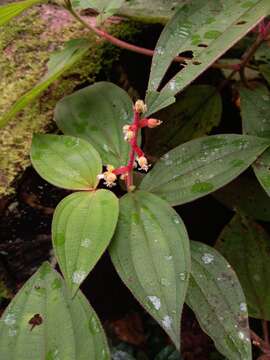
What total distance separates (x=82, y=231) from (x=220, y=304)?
33 cm

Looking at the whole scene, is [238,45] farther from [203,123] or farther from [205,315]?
[205,315]

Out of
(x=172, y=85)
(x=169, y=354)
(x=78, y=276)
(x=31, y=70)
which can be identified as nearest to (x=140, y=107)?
(x=172, y=85)

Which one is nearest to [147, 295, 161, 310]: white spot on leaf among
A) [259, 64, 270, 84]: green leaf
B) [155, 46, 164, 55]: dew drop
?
[155, 46, 164, 55]: dew drop

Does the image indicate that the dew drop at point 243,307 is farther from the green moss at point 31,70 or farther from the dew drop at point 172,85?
the green moss at point 31,70

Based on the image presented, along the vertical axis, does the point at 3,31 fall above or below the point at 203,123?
above

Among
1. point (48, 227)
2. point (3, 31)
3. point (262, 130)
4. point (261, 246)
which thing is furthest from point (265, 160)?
point (3, 31)

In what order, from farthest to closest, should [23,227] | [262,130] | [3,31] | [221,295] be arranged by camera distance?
1. [3,31]
2. [23,227]
3. [262,130]
4. [221,295]

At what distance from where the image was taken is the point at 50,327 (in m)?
0.92

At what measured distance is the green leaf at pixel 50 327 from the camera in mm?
905

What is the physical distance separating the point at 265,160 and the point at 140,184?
0.28m

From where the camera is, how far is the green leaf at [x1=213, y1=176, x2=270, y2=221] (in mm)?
1319

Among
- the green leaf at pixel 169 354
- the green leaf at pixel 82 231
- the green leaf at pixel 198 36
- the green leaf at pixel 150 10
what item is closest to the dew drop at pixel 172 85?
the green leaf at pixel 198 36

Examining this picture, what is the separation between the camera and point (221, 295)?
1012 mm

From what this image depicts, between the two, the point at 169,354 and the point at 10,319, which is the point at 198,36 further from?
the point at 169,354
